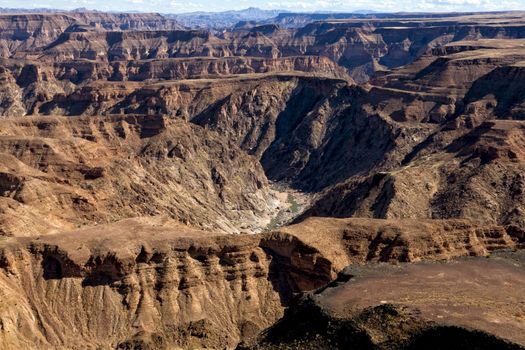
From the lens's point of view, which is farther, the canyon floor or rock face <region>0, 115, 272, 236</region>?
rock face <region>0, 115, 272, 236</region>

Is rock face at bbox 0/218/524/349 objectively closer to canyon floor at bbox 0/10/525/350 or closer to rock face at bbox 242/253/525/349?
canyon floor at bbox 0/10/525/350

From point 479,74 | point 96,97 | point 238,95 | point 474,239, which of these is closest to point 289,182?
point 238,95

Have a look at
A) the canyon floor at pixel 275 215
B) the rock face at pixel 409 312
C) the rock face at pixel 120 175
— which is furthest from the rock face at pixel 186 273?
the rock face at pixel 120 175

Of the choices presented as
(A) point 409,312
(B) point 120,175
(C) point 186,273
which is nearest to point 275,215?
(B) point 120,175

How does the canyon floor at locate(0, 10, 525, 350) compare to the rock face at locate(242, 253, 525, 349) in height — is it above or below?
below

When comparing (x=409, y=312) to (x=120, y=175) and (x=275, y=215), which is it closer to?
(x=120, y=175)

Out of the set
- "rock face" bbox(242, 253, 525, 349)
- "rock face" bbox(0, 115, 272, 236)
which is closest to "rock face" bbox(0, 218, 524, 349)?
"rock face" bbox(242, 253, 525, 349)

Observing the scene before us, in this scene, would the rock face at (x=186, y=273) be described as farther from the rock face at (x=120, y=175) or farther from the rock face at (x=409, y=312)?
the rock face at (x=120, y=175)

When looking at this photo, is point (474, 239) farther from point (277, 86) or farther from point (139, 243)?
point (277, 86)
